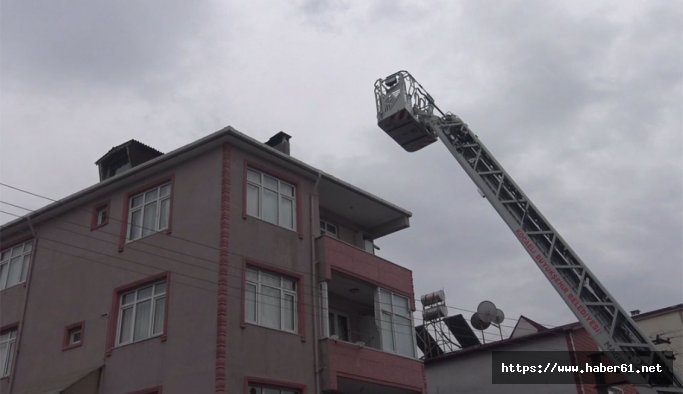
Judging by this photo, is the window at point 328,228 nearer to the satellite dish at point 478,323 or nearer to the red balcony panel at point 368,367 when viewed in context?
the red balcony panel at point 368,367

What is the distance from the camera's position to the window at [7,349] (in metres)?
26.2

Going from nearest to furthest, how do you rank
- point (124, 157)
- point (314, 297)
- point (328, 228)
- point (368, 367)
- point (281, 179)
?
point (314, 297) < point (368, 367) < point (281, 179) < point (124, 157) < point (328, 228)

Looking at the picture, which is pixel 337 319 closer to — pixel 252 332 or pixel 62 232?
pixel 252 332

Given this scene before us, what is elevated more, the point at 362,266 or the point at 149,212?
the point at 149,212

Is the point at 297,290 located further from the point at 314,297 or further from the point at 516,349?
the point at 516,349

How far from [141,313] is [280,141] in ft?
28.8

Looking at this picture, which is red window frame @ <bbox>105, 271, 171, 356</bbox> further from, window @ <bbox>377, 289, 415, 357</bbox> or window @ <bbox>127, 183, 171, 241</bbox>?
window @ <bbox>377, 289, 415, 357</bbox>

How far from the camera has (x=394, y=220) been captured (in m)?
30.1

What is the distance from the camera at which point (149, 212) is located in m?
24.6

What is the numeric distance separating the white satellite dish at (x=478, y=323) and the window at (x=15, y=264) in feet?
67.1

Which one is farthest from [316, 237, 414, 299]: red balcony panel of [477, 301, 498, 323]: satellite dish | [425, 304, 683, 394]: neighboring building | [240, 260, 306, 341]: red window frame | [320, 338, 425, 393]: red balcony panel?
[477, 301, 498, 323]: satellite dish

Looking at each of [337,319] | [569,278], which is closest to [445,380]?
[337,319]

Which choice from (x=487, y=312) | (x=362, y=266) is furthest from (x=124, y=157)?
(x=487, y=312)

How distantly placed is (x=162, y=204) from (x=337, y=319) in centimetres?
816
